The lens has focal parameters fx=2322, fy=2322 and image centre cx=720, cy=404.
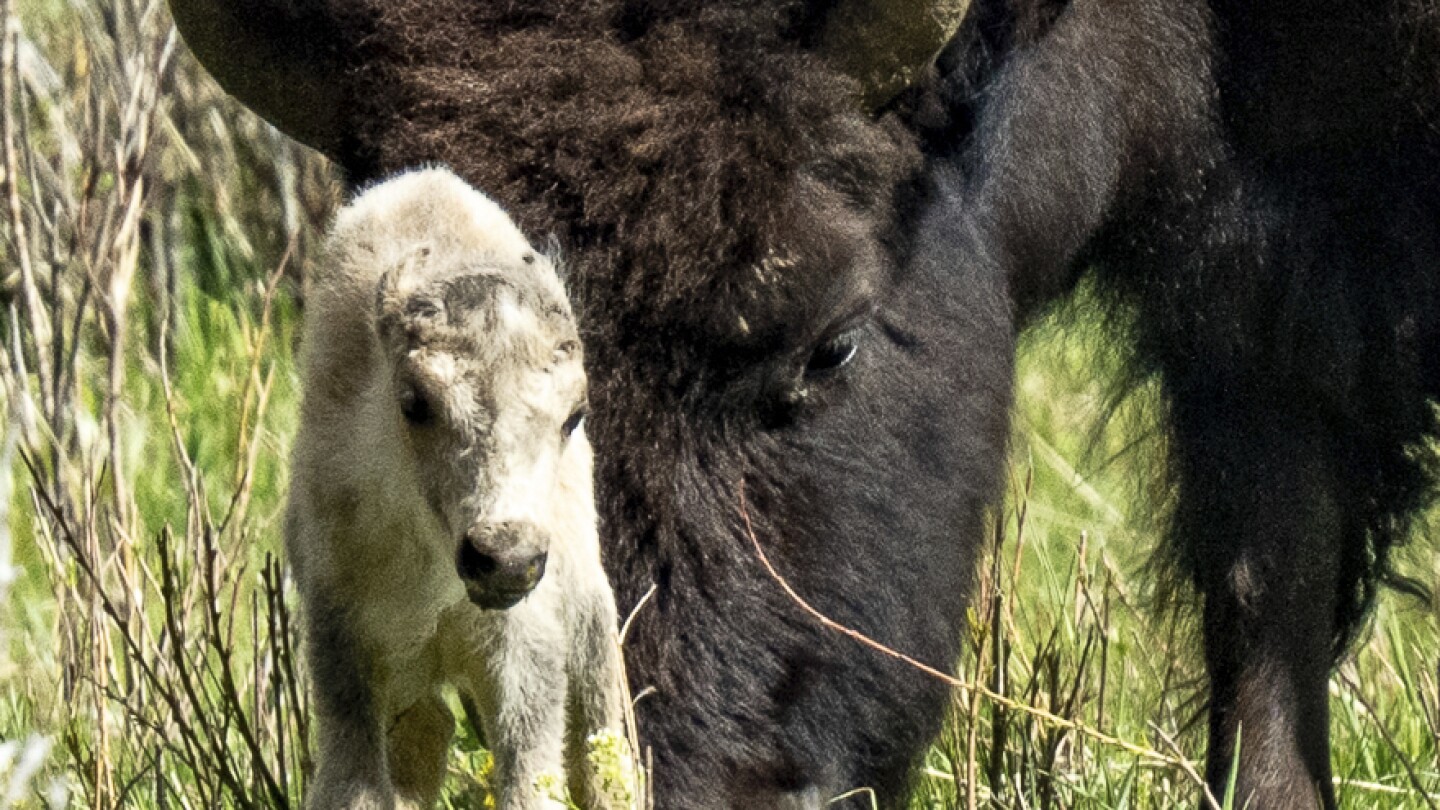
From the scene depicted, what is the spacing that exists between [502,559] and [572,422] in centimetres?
23

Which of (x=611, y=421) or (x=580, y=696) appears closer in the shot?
(x=580, y=696)

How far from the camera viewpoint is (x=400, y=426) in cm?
237

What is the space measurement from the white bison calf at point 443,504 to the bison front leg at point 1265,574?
6.83 ft

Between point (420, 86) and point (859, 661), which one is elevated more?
point (420, 86)

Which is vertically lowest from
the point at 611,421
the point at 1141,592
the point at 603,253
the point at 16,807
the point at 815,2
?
the point at 16,807

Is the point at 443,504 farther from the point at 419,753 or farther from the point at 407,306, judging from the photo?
the point at 419,753


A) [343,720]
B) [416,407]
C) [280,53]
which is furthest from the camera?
[280,53]

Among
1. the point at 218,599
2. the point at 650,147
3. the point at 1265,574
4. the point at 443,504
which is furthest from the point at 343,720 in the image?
the point at 218,599

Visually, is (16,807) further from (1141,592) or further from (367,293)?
(1141,592)

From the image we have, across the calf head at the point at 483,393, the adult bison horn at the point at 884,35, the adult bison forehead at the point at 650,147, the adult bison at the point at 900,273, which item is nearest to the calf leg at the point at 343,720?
the calf head at the point at 483,393

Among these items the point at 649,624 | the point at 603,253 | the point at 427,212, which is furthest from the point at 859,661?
the point at 427,212

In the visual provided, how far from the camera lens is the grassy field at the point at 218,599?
387cm

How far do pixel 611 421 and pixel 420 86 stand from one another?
568 millimetres

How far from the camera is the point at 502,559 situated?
2.14 meters
